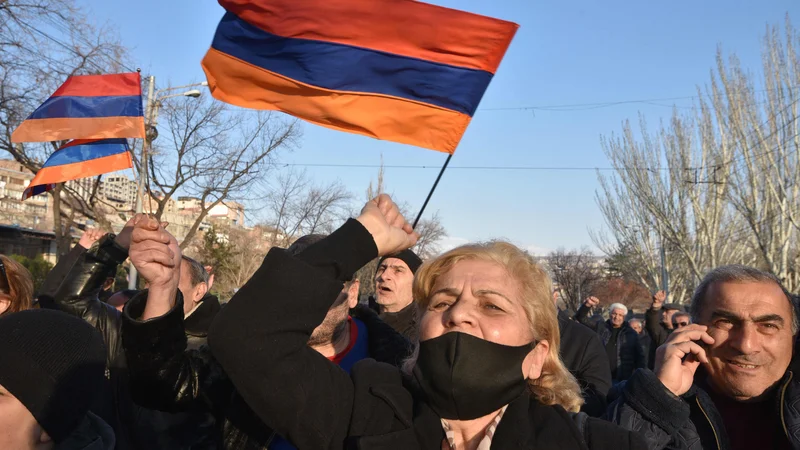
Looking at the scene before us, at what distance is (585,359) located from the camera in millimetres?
4391

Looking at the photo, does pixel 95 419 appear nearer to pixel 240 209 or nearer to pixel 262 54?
pixel 262 54

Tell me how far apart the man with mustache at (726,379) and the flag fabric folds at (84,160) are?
13.2 ft

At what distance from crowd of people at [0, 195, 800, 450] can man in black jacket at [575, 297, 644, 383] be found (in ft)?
20.0

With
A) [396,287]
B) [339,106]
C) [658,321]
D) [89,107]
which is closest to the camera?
[339,106]

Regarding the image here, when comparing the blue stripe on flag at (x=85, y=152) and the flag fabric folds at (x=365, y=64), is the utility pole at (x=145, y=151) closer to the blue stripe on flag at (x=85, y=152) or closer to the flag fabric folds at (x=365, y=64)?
the blue stripe on flag at (x=85, y=152)

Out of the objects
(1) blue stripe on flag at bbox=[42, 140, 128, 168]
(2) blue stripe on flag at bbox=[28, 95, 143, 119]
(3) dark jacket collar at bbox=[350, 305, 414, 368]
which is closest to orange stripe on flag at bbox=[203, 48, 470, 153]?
(3) dark jacket collar at bbox=[350, 305, 414, 368]

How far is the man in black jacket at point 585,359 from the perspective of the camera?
171 inches

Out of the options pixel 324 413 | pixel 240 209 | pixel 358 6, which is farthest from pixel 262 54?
pixel 240 209

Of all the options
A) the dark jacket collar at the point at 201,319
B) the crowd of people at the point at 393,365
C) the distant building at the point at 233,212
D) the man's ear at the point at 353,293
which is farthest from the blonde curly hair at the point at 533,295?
the distant building at the point at 233,212

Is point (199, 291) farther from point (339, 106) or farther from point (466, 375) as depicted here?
point (466, 375)

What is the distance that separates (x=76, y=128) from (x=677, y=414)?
4563mm

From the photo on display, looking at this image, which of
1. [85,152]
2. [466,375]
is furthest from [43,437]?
[85,152]

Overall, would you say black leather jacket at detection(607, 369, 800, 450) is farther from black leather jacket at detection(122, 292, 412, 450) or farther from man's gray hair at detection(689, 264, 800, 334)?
black leather jacket at detection(122, 292, 412, 450)

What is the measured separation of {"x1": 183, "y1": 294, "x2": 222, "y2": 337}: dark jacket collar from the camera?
353 cm
